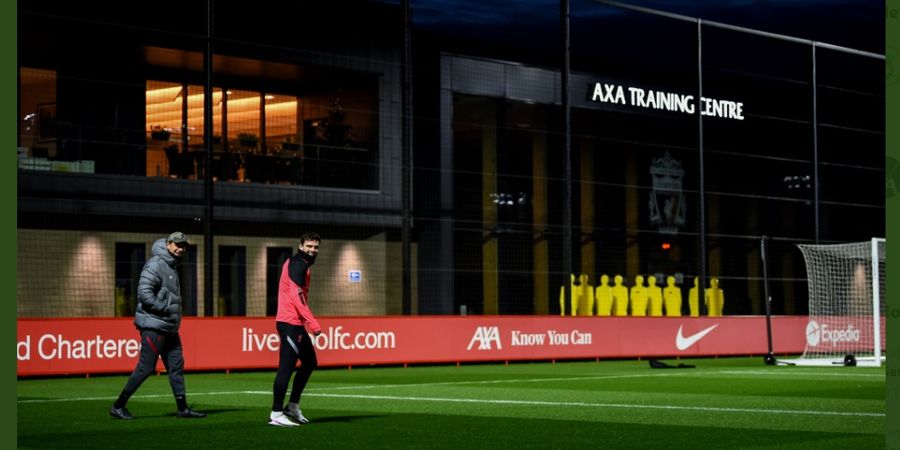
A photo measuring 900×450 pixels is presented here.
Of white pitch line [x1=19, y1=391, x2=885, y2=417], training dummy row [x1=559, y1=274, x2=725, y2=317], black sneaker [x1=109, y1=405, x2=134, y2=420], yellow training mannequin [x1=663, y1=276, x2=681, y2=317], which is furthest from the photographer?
yellow training mannequin [x1=663, y1=276, x2=681, y2=317]

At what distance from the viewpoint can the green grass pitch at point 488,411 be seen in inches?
503

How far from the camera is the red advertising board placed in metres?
24.6

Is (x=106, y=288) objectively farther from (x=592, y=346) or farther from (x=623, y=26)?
(x=623, y=26)

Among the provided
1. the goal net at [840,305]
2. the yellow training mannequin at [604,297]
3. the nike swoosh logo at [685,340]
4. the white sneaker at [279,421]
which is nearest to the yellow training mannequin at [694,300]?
the yellow training mannequin at [604,297]

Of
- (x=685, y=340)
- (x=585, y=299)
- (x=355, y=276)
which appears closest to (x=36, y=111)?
(x=355, y=276)

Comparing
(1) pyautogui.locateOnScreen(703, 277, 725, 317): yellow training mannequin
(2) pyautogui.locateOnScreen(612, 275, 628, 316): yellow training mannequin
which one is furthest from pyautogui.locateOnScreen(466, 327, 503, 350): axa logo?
(1) pyautogui.locateOnScreen(703, 277, 725, 317): yellow training mannequin

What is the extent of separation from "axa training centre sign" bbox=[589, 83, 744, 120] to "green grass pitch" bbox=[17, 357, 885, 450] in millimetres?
18184

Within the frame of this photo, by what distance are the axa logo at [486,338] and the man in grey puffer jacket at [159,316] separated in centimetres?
1577

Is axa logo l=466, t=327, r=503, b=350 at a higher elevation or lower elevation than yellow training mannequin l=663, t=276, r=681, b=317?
lower

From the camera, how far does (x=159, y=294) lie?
15.0 m

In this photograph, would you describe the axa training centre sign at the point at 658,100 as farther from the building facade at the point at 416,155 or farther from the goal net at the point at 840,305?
the goal net at the point at 840,305

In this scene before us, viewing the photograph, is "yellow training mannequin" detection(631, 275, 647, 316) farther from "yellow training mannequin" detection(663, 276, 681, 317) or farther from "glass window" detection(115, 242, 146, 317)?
"glass window" detection(115, 242, 146, 317)

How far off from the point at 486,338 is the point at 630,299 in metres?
12.2

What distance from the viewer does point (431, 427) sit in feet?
46.3
